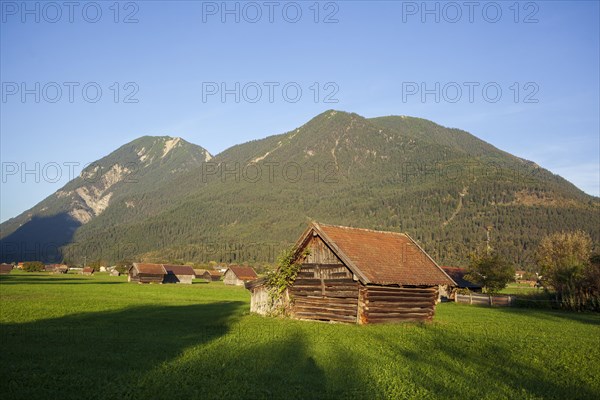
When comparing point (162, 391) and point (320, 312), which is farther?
point (320, 312)

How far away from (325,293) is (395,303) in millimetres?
4145

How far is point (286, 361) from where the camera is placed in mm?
17547

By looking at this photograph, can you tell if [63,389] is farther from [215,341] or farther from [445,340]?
[445,340]

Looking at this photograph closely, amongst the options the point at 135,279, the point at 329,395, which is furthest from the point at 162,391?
the point at 135,279

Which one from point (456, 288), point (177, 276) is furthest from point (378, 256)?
point (177, 276)

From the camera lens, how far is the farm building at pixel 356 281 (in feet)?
95.5

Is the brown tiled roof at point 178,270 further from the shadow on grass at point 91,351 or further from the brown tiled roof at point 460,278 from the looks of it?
the shadow on grass at point 91,351

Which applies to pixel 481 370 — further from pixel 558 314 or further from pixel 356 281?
pixel 558 314

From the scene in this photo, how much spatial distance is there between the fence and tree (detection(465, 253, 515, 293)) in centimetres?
1269

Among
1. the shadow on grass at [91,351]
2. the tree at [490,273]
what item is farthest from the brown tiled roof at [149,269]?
the shadow on grass at [91,351]

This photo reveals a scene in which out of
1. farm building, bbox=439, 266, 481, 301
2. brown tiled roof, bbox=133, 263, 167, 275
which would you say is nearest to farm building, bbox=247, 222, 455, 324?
farm building, bbox=439, 266, 481, 301

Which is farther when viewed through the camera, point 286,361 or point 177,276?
point 177,276

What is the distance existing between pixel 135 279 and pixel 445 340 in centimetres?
9956

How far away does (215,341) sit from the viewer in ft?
72.1
